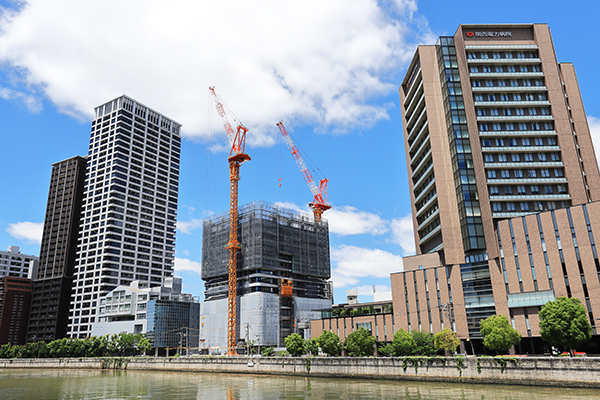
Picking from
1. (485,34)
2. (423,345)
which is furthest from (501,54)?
(423,345)

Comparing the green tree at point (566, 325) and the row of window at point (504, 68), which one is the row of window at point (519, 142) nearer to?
the row of window at point (504, 68)

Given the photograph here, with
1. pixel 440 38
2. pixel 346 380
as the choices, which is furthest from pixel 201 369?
pixel 440 38

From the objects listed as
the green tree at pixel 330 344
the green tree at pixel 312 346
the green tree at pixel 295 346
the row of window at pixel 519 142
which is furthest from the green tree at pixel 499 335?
the row of window at pixel 519 142

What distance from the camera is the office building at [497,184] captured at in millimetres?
94750

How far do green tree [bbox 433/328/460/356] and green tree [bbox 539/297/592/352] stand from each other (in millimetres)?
21591

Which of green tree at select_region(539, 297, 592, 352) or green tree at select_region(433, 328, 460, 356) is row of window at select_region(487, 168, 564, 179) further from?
green tree at select_region(539, 297, 592, 352)

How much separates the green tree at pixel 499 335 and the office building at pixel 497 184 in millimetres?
12130

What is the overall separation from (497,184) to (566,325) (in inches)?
1825

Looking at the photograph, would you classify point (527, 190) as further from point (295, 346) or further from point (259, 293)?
point (259, 293)

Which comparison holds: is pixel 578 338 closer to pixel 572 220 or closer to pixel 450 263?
pixel 572 220

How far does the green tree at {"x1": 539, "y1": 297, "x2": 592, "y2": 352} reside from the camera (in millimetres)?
73625

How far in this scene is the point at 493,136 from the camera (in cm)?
11706

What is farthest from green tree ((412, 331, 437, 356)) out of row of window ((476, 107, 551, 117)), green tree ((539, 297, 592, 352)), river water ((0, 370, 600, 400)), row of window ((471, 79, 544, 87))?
row of window ((471, 79, 544, 87))

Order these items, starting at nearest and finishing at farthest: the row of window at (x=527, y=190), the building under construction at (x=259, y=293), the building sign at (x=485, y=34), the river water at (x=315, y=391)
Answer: the river water at (x=315, y=391), the row of window at (x=527, y=190), the building sign at (x=485, y=34), the building under construction at (x=259, y=293)
